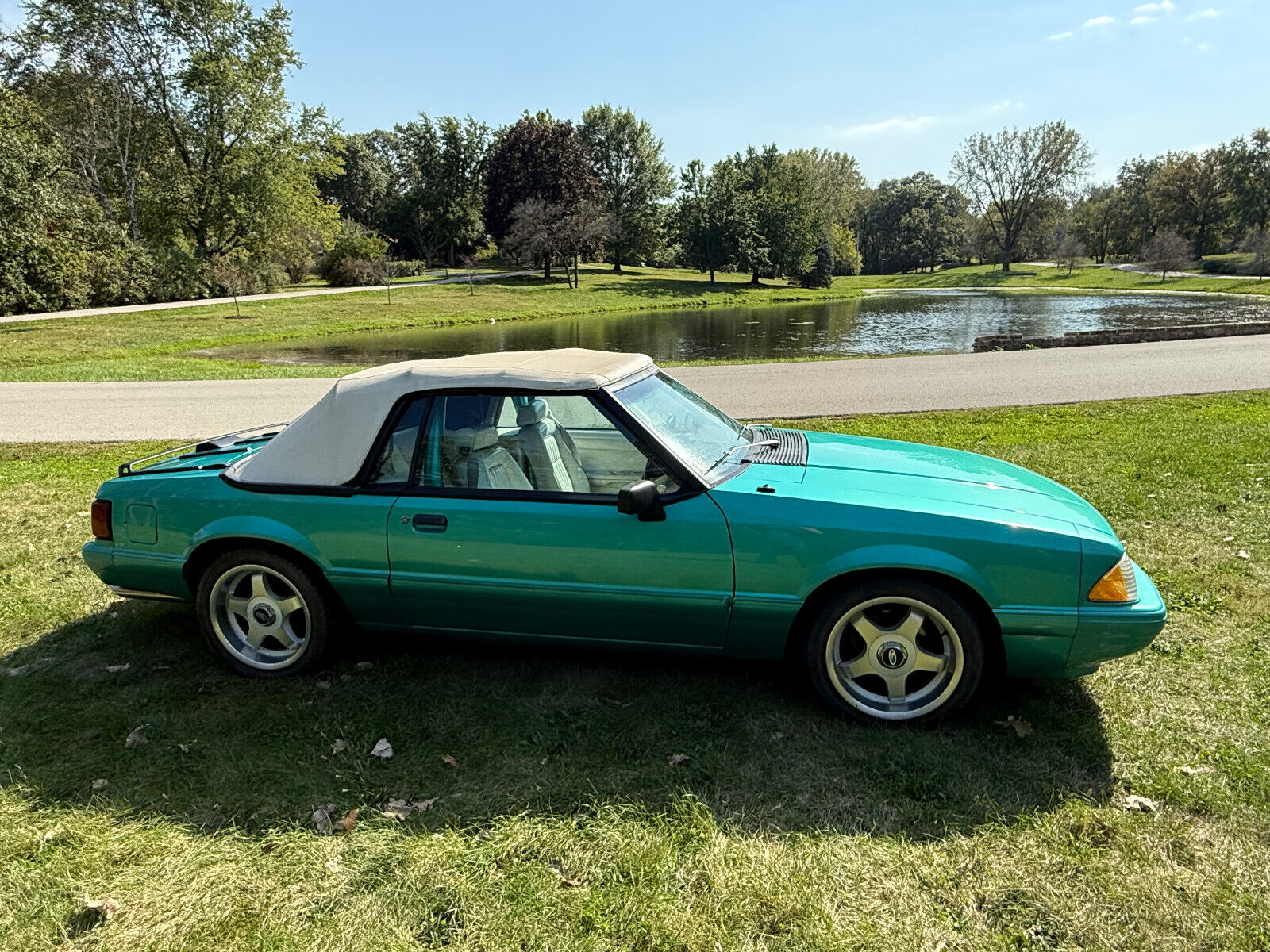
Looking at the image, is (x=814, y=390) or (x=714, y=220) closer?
(x=814, y=390)

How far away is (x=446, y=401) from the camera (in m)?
3.76

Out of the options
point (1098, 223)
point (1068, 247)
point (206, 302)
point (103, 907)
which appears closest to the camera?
point (103, 907)

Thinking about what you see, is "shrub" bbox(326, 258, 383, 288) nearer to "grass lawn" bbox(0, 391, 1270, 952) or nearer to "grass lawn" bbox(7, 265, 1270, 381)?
"grass lawn" bbox(7, 265, 1270, 381)

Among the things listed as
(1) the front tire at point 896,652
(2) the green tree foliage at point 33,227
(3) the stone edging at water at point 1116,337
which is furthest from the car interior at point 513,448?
(2) the green tree foliage at point 33,227

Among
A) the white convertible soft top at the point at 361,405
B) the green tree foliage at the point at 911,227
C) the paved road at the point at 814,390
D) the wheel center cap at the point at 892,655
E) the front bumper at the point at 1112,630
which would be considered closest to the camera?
the front bumper at the point at 1112,630

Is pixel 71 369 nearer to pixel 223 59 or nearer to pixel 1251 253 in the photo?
pixel 223 59

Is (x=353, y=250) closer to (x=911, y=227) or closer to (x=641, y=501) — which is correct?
(x=641, y=501)

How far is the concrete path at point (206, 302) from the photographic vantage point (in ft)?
103

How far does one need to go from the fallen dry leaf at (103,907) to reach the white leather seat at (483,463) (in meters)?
1.93

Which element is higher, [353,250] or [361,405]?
[353,250]

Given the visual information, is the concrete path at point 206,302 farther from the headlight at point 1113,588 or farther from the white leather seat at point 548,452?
the headlight at point 1113,588

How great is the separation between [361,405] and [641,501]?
1.52 meters

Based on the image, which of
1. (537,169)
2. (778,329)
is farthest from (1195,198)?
(778,329)

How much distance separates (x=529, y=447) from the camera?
12.4 feet
